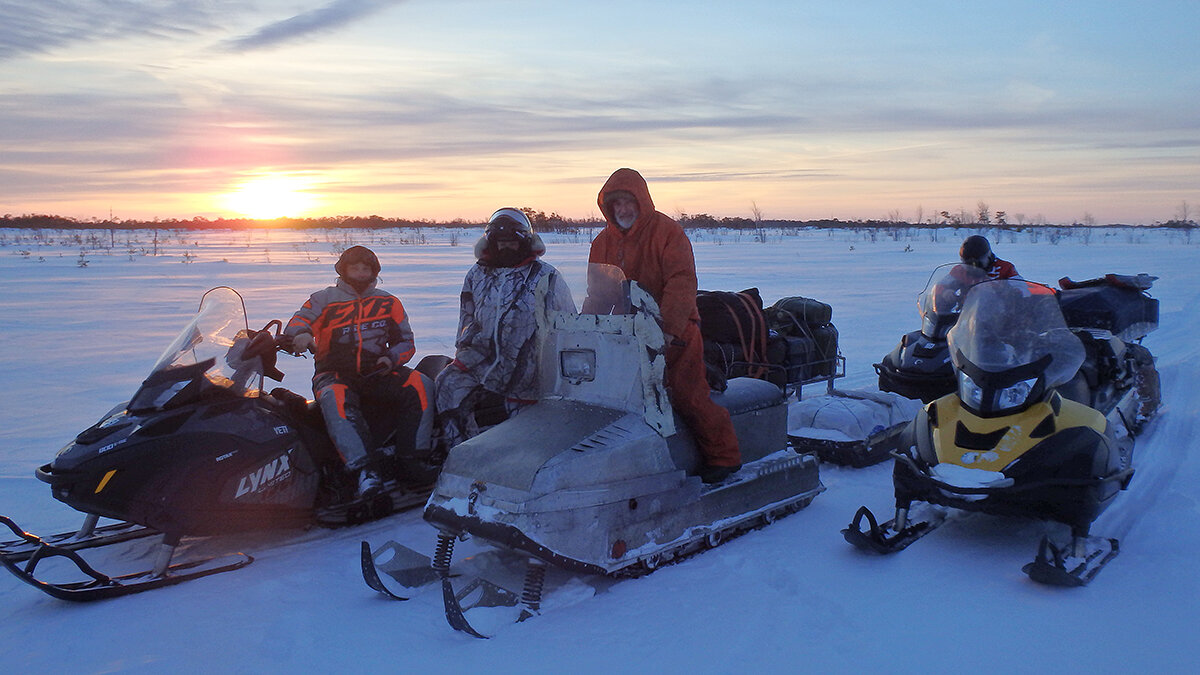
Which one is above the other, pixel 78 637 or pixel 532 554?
pixel 532 554

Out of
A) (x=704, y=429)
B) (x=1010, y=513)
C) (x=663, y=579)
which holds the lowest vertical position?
(x=663, y=579)

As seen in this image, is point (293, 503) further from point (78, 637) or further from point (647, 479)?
point (647, 479)

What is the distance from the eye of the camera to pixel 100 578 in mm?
3459

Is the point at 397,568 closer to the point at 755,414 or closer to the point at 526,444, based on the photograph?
the point at 526,444

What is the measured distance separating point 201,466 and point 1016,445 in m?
3.66

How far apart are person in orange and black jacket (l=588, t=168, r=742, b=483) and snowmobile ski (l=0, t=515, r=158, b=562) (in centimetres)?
259

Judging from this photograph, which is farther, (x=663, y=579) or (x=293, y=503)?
(x=293, y=503)

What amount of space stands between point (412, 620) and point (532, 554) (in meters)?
0.55

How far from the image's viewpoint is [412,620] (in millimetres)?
3291

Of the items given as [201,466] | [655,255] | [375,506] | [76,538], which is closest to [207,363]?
[201,466]

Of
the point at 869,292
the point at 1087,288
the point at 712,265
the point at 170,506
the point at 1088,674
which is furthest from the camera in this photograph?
the point at 712,265

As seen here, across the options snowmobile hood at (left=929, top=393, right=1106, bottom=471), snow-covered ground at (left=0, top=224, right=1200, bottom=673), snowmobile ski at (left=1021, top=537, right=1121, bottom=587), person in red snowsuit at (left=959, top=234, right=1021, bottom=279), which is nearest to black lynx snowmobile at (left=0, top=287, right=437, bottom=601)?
snow-covered ground at (left=0, top=224, right=1200, bottom=673)

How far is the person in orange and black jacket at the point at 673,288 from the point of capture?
3.94 metres

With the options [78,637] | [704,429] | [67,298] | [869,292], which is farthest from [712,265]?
[78,637]
